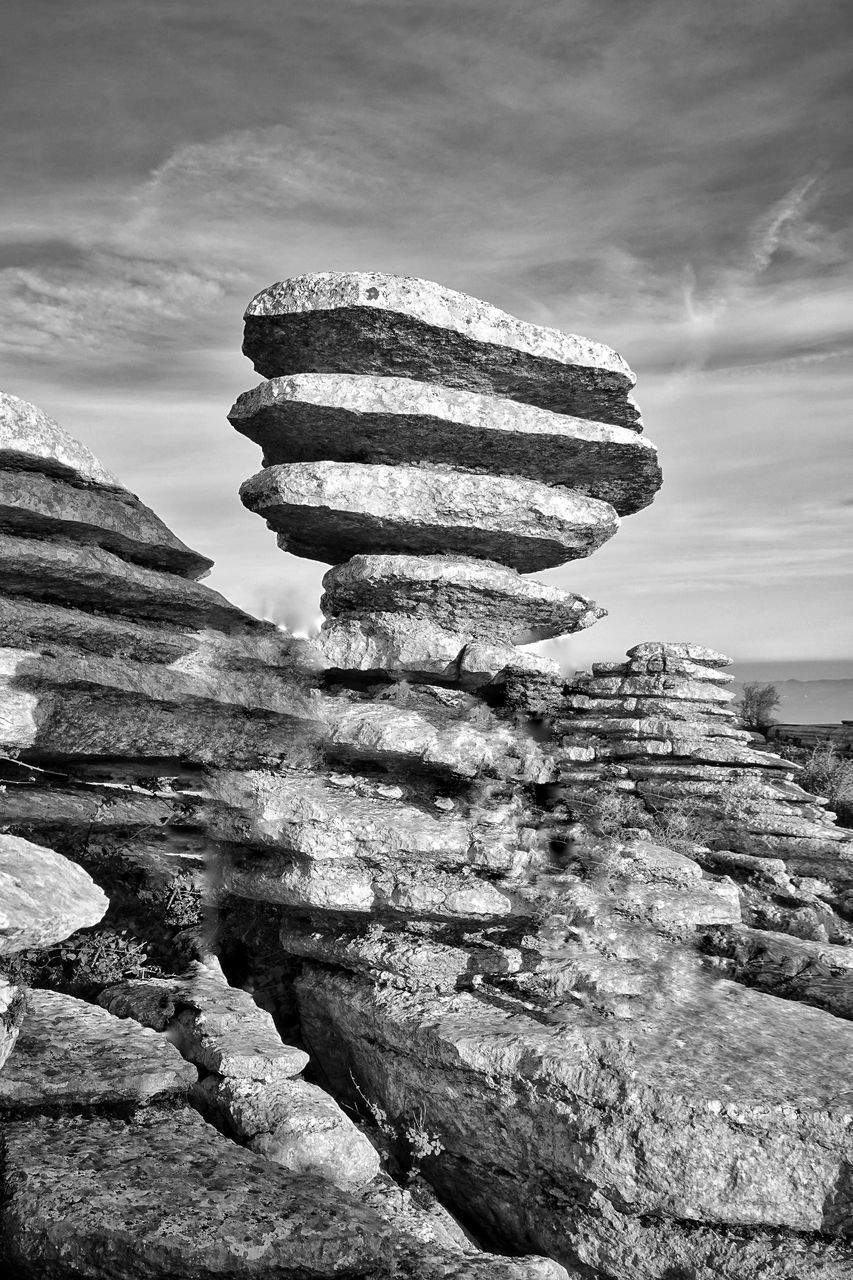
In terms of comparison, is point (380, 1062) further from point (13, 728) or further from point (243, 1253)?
point (13, 728)

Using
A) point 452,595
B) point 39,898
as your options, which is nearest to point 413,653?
point 452,595

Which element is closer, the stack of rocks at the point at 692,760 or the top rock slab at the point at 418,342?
the top rock slab at the point at 418,342

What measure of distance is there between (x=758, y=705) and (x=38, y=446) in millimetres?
43886

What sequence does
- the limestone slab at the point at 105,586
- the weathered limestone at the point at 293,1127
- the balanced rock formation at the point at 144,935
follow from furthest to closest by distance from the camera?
the limestone slab at the point at 105,586 → the weathered limestone at the point at 293,1127 → the balanced rock formation at the point at 144,935

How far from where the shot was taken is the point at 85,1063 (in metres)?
9.27

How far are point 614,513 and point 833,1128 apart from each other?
11.2 m

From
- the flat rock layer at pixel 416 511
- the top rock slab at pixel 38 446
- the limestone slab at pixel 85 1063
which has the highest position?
the flat rock layer at pixel 416 511

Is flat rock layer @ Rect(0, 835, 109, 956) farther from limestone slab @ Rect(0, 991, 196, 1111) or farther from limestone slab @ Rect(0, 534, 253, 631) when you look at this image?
limestone slab @ Rect(0, 534, 253, 631)

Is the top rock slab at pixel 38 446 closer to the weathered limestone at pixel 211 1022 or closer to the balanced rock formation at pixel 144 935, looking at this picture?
the balanced rock formation at pixel 144 935

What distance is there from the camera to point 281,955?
13.7 meters

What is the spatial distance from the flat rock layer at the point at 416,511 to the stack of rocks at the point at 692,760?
5.03 meters

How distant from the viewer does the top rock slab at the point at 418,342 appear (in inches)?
564

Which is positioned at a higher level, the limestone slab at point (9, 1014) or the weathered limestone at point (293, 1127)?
the limestone slab at point (9, 1014)

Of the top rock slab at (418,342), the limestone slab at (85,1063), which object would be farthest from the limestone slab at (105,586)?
the limestone slab at (85,1063)
